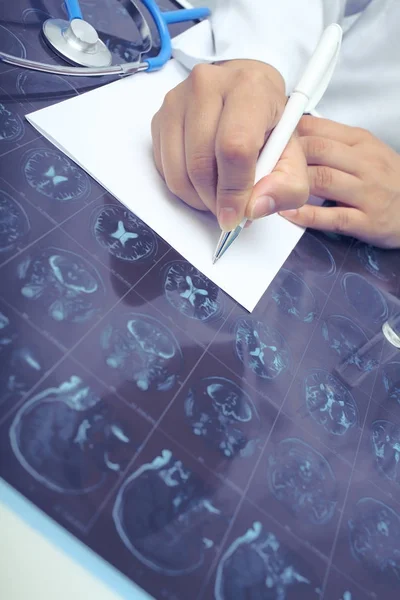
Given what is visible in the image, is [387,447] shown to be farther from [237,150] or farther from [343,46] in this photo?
[343,46]

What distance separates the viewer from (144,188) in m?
0.35

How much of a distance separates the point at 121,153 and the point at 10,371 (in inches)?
9.0

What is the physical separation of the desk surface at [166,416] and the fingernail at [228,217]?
0.05 meters

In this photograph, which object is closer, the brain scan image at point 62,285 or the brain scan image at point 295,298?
the brain scan image at point 62,285

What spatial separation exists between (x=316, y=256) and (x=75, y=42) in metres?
0.33

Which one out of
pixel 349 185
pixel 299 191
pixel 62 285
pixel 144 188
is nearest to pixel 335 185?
pixel 349 185

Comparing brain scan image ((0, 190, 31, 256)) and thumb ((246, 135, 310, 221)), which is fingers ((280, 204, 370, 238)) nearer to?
thumb ((246, 135, 310, 221))

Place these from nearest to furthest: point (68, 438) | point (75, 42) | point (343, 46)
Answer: point (68, 438), point (75, 42), point (343, 46)

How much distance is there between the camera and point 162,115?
37 centimetres

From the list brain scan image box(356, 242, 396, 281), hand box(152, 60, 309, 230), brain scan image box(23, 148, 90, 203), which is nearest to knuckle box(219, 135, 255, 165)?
hand box(152, 60, 309, 230)

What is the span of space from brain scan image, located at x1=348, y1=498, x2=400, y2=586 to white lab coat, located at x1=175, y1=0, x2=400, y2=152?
0.48 m

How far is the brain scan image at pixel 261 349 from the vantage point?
0.98 ft

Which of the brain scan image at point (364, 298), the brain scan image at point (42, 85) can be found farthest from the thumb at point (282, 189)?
the brain scan image at point (42, 85)

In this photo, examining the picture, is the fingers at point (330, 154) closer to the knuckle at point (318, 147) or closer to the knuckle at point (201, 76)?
the knuckle at point (318, 147)
